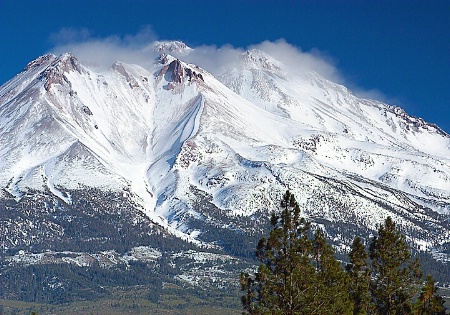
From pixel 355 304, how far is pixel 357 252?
600 cm

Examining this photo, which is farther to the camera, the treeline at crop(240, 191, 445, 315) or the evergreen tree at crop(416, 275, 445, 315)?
the evergreen tree at crop(416, 275, 445, 315)

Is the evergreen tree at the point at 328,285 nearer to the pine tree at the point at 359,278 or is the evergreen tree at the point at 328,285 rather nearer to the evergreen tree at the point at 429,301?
the pine tree at the point at 359,278

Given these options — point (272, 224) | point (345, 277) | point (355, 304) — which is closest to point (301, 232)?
point (272, 224)

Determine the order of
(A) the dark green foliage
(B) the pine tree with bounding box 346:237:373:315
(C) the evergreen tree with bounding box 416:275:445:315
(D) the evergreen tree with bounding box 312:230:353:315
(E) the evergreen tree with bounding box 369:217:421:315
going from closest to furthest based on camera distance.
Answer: (A) the dark green foliage < (D) the evergreen tree with bounding box 312:230:353:315 < (C) the evergreen tree with bounding box 416:275:445:315 < (B) the pine tree with bounding box 346:237:373:315 < (E) the evergreen tree with bounding box 369:217:421:315

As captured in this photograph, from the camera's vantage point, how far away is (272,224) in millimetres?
66188

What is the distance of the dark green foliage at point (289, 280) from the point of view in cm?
6469

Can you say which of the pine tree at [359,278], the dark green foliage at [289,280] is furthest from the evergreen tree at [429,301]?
the dark green foliage at [289,280]

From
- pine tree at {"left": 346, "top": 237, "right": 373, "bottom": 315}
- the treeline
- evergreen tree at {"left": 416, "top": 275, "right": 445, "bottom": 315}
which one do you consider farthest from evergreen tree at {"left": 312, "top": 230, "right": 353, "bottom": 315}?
evergreen tree at {"left": 416, "top": 275, "right": 445, "bottom": 315}

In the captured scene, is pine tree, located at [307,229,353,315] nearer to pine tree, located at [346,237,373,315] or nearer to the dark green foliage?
the dark green foliage

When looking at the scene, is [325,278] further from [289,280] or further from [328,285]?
[289,280]

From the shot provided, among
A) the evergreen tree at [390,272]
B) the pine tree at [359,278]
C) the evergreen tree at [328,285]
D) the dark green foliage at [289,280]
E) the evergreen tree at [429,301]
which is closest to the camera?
the dark green foliage at [289,280]

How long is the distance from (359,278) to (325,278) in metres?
8.40

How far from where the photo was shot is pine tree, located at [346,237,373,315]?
242ft

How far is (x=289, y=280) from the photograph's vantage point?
214ft
